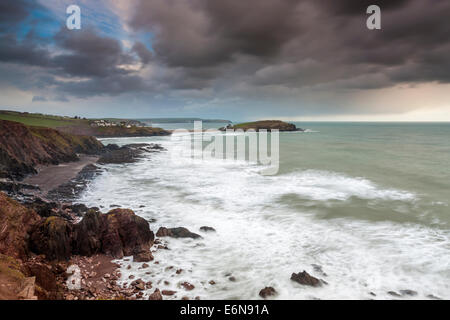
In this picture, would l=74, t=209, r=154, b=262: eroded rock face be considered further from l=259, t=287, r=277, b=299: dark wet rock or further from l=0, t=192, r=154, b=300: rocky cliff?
l=259, t=287, r=277, b=299: dark wet rock

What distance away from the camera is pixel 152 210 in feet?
57.1

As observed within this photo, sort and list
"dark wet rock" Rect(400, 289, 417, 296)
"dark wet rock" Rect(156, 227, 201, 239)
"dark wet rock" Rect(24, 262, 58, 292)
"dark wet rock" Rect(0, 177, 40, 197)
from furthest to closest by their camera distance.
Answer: "dark wet rock" Rect(0, 177, 40, 197)
"dark wet rock" Rect(156, 227, 201, 239)
"dark wet rock" Rect(400, 289, 417, 296)
"dark wet rock" Rect(24, 262, 58, 292)

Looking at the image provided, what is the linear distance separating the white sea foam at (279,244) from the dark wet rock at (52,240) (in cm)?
262

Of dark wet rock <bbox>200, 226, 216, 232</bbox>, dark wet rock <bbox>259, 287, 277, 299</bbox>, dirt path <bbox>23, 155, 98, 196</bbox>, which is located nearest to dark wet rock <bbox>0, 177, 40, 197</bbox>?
dirt path <bbox>23, 155, 98, 196</bbox>

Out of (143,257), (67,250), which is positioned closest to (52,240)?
(67,250)

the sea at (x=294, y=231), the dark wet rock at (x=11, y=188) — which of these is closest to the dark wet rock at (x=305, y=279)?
the sea at (x=294, y=231)

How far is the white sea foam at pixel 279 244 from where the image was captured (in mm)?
9297

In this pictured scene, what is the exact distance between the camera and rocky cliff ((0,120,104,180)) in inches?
1039

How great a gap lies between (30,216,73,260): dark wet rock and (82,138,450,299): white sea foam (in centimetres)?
262

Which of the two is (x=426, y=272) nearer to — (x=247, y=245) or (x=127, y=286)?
(x=247, y=245)

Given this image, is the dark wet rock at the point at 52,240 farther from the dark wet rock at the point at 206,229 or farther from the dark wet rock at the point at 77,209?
the dark wet rock at the point at 206,229

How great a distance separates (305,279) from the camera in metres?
9.27

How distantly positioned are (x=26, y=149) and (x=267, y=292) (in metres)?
37.9

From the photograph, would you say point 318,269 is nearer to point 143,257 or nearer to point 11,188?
point 143,257
